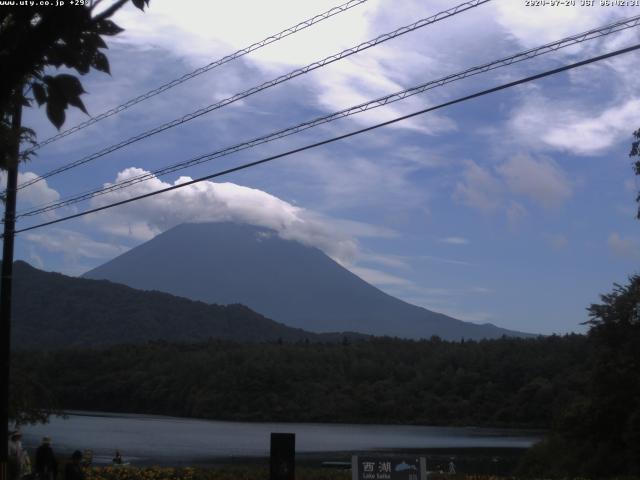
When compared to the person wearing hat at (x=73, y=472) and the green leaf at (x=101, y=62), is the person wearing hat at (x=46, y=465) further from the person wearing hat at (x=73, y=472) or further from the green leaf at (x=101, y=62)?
the green leaf at (x=101, y=62)

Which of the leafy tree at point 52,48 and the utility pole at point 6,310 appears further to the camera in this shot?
the utility pole at point 6,310

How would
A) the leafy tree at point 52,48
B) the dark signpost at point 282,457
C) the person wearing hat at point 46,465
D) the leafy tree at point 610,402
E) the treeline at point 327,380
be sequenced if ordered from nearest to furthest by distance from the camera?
the leafy tree at point 52,48 < the dark signpost at point 282,457 < the person wearing hat at point 46,465 < the leafy tree at point 610,402 < the treeline at point 327,380

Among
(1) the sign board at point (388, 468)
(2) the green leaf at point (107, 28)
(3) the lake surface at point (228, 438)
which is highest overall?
(2) the green leaf at point (107, 28)

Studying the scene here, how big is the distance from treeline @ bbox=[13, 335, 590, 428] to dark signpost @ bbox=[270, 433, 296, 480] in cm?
8799

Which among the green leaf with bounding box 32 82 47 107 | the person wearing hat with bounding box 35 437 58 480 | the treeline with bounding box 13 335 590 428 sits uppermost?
the treeline with bounding box 13 335 590 428

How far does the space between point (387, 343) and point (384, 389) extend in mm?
21228

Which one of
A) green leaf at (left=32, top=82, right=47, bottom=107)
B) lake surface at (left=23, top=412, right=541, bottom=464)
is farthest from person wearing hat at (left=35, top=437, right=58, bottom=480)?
lake surface at (left=23, top=412, right=541, bottom=464)

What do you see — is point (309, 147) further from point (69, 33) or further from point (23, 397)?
point (23, 397)

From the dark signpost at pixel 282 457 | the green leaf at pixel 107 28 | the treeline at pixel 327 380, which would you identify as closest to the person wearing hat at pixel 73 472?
the dark signpost at pixel 282 457

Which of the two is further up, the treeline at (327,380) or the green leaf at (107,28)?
the treeline at (327,380)

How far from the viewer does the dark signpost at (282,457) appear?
1276 cm

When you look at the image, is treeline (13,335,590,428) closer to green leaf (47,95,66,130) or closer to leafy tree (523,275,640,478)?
leafy tree (523,275,640,478)

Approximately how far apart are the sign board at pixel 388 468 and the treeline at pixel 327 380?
291 feet

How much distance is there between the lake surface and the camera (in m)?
63.1
